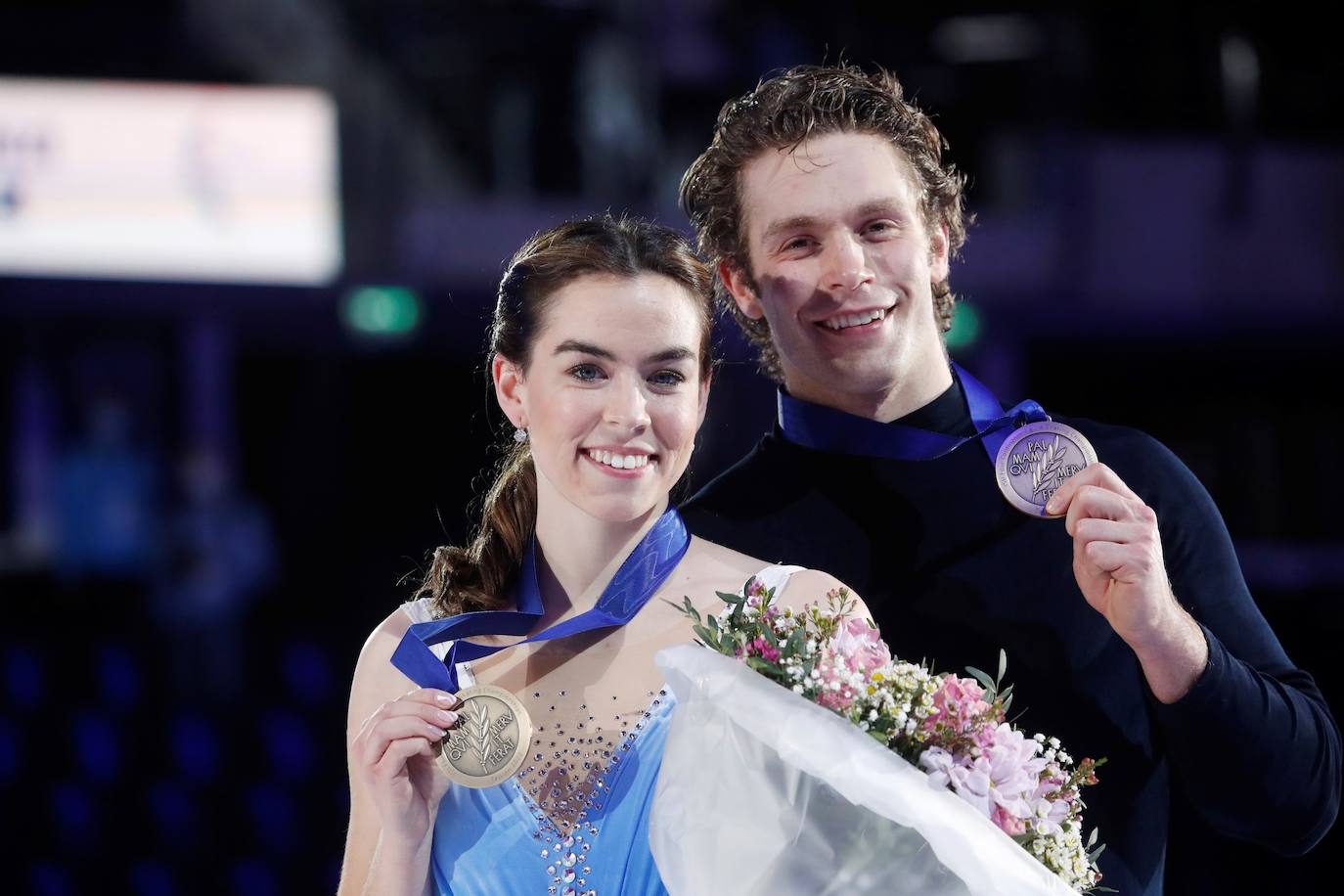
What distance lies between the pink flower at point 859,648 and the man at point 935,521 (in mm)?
454

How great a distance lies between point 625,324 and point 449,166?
666cm

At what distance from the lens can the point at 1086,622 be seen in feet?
7.22

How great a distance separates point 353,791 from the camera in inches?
78.5

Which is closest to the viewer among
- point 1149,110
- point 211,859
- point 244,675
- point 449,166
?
point 211,859

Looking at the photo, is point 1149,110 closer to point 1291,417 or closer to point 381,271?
point 1291,417

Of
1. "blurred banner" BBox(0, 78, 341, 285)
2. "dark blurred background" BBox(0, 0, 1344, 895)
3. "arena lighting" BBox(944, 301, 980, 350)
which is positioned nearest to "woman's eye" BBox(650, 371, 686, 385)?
"dark blurred background" BBox(0, 0, 1344, 895)

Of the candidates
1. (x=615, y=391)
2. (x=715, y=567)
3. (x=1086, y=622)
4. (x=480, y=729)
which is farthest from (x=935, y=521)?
(x=480, y=729)

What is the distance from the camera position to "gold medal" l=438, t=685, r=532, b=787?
1.82 m

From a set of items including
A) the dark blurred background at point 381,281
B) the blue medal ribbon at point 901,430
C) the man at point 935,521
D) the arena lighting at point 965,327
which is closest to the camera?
the man at point 935,521

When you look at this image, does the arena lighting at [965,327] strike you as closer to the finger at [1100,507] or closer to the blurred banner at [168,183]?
the blurred banner at [168,183]

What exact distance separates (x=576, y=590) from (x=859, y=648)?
20.3 inches

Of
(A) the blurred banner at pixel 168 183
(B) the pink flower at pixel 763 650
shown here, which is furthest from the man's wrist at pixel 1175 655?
(A) the blurred banner at pixel 168 183

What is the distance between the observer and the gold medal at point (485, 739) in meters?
1.82

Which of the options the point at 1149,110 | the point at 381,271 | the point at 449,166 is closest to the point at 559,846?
the point at 381,271
